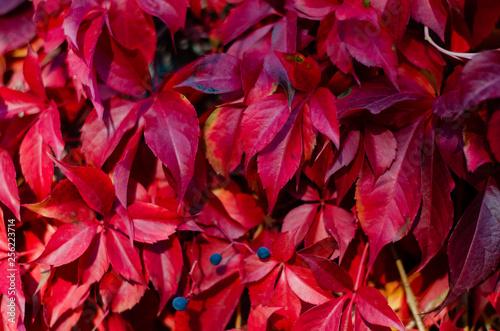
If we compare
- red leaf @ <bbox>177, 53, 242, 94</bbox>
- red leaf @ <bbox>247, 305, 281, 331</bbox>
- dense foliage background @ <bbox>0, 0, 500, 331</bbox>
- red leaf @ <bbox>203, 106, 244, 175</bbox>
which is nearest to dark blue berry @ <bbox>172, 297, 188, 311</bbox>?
dense foliage background @ <bbox>0, 0, 500, 331</bbox>

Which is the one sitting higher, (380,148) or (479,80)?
(479,80)

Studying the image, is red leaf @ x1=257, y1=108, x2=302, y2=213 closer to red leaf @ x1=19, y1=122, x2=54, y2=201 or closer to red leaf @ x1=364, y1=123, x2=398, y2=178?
red leaf @ x1=364, y1=123, x2=398, y2=178

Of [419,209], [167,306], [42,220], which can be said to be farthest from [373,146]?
[42,220]

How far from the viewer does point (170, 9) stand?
0.61 metres

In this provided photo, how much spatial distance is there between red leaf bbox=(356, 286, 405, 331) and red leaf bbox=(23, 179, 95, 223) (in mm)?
428

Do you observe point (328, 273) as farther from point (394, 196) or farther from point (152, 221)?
point (152, 221)

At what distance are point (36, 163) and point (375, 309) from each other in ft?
1.83

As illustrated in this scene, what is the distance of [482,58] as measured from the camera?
1.51ft

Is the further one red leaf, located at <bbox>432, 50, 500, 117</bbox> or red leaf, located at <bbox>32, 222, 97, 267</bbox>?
red leaf, located at <bbox>32, 222, 97, 267</bbox>

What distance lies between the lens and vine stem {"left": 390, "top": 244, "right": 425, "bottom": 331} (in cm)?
61

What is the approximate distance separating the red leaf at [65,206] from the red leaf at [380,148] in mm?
435

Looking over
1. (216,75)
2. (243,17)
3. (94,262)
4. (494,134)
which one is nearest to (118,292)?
(94,262)

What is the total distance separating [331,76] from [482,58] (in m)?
0.20

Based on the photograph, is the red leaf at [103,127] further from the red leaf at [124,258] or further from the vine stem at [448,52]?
the vine stem at [448,52]
